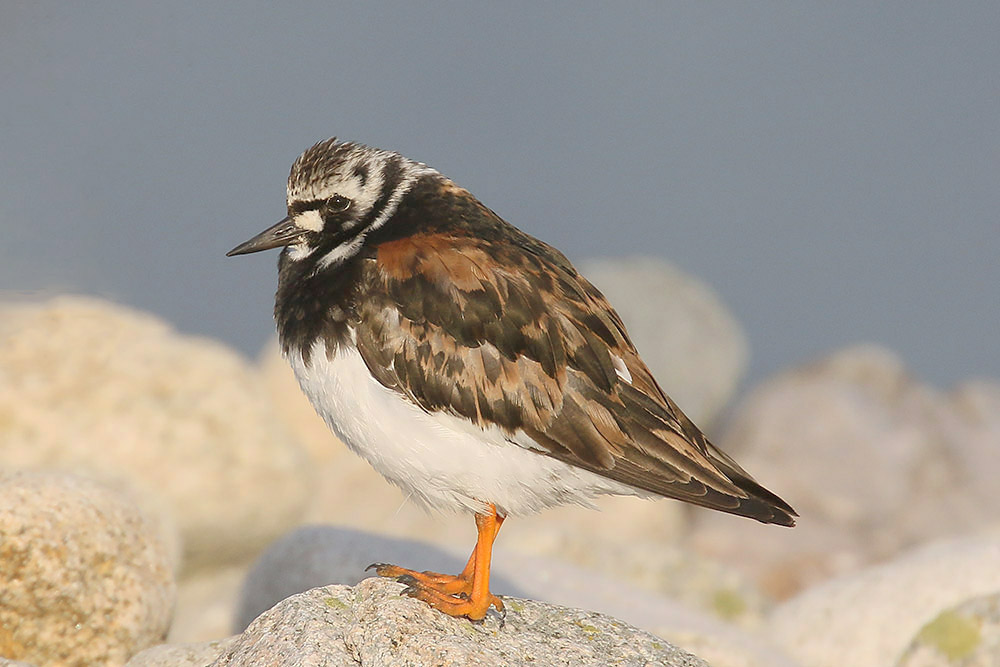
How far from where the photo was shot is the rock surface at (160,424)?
10.7 metres

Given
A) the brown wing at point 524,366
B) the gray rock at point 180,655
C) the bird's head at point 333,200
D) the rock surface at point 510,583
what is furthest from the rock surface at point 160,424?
the brown wing at point 524,366

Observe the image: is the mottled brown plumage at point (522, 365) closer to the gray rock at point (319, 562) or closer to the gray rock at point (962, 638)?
the gray rock at point (962, 638)

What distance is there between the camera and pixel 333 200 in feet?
21.7

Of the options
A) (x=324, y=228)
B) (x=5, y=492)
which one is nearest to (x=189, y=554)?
(x=5, y=492)

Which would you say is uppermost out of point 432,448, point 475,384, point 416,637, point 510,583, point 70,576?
point 510,583

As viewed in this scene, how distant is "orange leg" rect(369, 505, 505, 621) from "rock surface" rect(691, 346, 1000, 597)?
8245 mm

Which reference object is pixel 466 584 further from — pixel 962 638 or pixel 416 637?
pixel 962 638

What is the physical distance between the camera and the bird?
235 inches

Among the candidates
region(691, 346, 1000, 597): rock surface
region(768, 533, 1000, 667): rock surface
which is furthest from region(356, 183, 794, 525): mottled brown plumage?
region(691, 346, 1000, 597): rock surface

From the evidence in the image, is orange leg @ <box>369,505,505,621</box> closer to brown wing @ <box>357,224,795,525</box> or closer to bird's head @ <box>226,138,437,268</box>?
brown wing @ <box>357,224,795,525</box>

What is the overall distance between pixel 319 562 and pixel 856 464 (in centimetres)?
897

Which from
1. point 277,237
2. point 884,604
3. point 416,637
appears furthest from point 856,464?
point 416,637

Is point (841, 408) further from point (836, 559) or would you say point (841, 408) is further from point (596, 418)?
point (596, 418)

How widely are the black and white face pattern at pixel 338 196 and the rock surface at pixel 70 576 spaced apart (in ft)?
6.75
